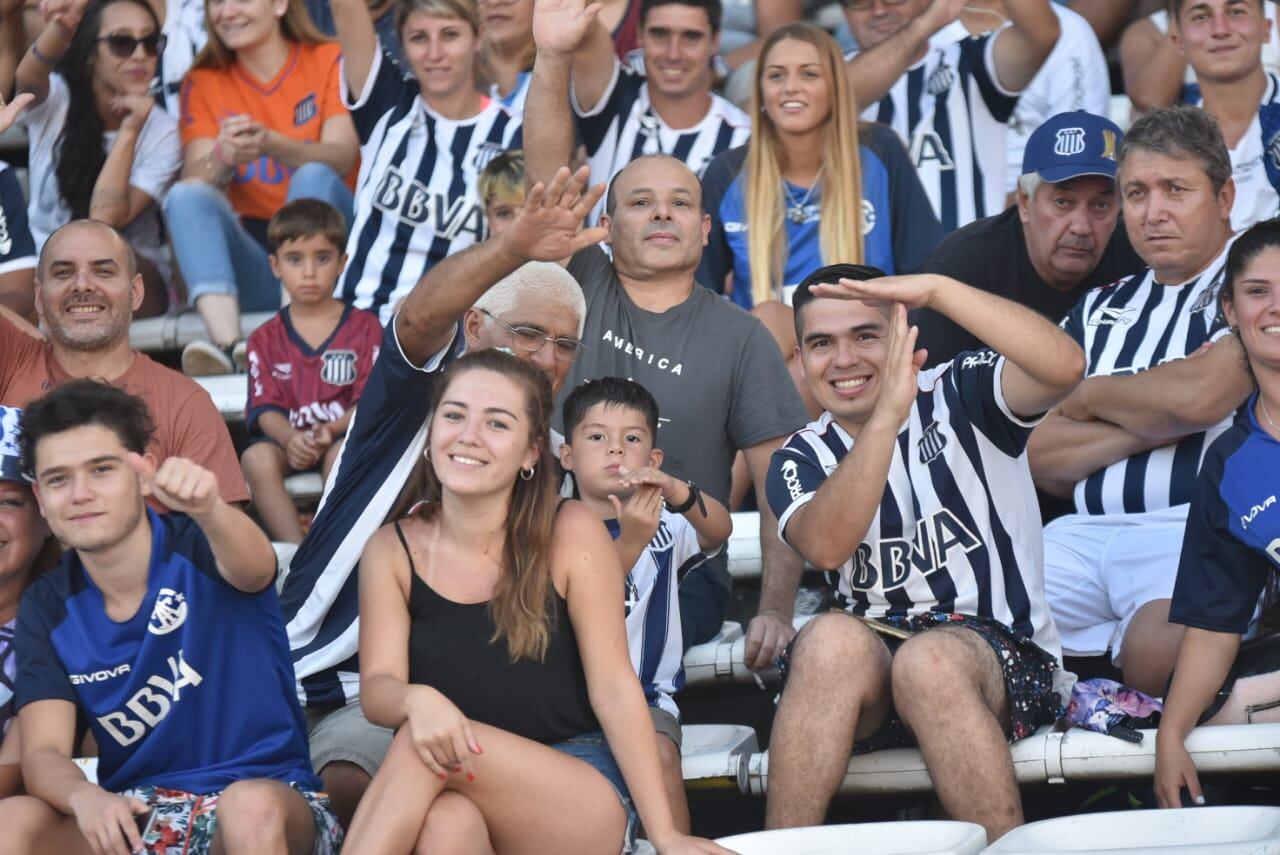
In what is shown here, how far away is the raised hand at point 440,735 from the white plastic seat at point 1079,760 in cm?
73

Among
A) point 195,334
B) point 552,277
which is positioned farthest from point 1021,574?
point 195,334

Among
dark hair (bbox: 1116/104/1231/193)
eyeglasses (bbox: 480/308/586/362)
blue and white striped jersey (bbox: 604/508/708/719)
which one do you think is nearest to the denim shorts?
blue and white striped jersey (bbox: 604/508/708/719)

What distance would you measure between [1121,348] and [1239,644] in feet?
2.95

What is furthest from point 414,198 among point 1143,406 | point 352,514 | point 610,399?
point 1143,406

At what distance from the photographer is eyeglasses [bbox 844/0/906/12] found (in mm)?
5523

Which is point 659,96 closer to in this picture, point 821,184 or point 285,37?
point 821,184

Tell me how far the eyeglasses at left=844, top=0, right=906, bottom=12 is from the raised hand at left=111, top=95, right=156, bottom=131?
2238mm

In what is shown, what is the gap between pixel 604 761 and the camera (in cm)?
290

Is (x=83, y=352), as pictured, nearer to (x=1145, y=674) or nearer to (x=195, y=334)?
(x=195, y=334)

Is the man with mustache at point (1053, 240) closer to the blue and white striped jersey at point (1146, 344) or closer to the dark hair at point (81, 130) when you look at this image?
the blue and white striped jersey at point (1146, 344)

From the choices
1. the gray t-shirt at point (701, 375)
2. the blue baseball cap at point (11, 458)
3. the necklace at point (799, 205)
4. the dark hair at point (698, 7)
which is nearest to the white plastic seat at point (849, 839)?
the gray t-shirt at point (701, 375)

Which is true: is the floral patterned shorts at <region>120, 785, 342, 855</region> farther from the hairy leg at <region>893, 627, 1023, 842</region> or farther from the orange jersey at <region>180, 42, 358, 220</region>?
the orange jersey at <region>180, 42, 358, 220</region>

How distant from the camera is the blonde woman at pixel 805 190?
471 cm

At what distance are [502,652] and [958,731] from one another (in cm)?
77
